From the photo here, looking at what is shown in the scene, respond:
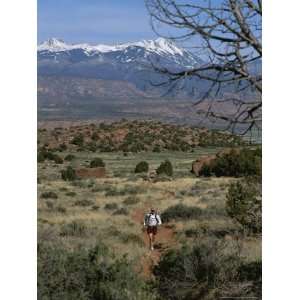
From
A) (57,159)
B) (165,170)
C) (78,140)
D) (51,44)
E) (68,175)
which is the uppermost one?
(51,44)

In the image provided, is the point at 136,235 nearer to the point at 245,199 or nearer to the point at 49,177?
the point at 245,199

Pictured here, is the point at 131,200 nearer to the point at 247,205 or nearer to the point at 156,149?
the point at 247,205

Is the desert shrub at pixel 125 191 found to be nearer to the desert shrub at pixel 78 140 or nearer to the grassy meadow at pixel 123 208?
the grassy meadow at pixel 123 208

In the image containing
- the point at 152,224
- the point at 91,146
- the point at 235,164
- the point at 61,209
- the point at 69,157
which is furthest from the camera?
the point at 91,146

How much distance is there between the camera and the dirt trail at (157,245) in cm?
725

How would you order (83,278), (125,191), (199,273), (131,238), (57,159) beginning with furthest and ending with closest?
(57,159), (125,191), (131,238), (199,273), (83,278)

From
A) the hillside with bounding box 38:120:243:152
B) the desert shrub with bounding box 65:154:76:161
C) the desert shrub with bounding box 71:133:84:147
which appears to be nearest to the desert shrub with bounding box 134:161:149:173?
the desert shrub with bounding box 65:154:76:161

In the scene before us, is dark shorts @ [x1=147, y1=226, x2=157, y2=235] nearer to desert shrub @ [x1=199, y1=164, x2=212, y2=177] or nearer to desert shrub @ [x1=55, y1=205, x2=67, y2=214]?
desert shrub @ [x1=55, y1=205, x2=67, y2=214]

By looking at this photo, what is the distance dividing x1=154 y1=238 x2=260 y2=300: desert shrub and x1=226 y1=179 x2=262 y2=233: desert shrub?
6.70 feet

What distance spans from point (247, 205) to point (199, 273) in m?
2.77

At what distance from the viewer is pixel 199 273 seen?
636cm

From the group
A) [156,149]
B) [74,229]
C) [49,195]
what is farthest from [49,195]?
[156,149]

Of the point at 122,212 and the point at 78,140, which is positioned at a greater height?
the point at 78,140
